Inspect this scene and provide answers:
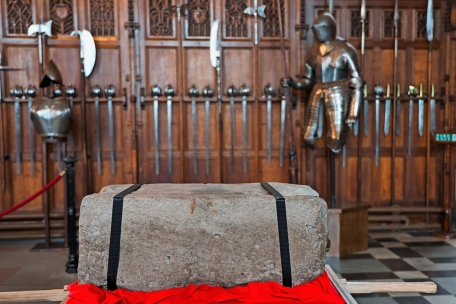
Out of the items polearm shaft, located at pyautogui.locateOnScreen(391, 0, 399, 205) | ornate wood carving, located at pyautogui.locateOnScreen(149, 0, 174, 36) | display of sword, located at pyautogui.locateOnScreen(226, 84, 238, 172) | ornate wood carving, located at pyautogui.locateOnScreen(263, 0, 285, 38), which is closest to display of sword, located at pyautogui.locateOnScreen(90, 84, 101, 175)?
ornate wood carving, located at pyautogui.locateOnScreen(149, 0, 174, 36)

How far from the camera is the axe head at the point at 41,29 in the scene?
4.97 metres

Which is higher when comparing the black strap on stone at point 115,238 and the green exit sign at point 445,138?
the green exit sign at point 445,138

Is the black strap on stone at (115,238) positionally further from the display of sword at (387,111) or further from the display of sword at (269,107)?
the display of sword at (387,111)

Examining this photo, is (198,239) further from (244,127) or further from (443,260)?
(244,127)

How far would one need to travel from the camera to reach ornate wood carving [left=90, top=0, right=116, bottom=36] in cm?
523

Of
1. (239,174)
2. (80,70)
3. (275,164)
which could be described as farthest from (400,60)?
(80,70)

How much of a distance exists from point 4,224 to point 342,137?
157 inches

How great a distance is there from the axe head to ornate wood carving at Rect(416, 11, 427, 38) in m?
4.39

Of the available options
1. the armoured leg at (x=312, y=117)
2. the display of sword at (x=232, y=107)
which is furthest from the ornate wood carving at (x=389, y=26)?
the display of sword at (x=232, y=107)

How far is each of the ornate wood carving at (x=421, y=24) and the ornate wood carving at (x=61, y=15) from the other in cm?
420

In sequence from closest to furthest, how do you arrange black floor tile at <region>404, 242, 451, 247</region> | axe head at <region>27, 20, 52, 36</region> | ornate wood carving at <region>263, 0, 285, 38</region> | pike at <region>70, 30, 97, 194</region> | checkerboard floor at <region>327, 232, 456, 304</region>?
checkerboard floor at <region>327, 232, 456, 304</region>, black floor tile at <region>404, 242, 451, 247</region>, axe head at <region>27, 20, 52, 36</region>, pike at <region>70, 30, 97, 194</region>, ornate wood carving at <region>263, 0, 285, 38</region>

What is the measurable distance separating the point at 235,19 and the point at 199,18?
44 centimetres

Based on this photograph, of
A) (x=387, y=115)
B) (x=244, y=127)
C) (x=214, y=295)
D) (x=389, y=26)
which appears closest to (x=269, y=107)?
(x=244, y=127)

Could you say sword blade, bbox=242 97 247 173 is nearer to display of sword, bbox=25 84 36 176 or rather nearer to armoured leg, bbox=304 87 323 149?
armoured leg, bbox=304 87 323 149
